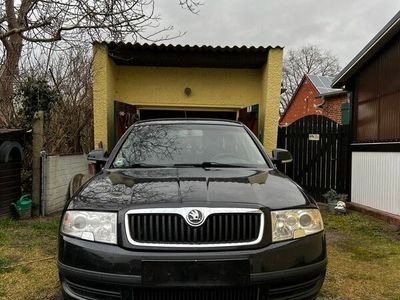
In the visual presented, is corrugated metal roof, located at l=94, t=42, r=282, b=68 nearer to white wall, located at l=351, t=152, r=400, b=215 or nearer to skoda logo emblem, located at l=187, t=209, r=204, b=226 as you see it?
white wall, located at l=351, t=152, r=400, b=215

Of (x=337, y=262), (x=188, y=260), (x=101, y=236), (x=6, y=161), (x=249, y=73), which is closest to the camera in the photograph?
(x=188, y=260)

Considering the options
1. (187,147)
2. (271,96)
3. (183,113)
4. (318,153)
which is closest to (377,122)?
(318,153)

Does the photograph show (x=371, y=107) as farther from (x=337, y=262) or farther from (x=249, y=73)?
(x=337, y=262)

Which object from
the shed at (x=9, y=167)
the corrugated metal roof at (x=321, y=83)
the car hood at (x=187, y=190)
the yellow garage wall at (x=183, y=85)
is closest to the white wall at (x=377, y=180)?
the yellow garage wall at (x=183, y=85)

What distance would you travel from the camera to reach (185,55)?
934cm

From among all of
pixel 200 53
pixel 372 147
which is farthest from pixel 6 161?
pixel 372 147

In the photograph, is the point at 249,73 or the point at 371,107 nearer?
the point at 371,107

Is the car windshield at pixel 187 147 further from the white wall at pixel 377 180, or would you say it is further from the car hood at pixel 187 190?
the white wall at pixel 377 180

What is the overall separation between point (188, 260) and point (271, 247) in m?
0.54

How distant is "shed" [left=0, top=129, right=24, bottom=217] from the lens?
289 inches

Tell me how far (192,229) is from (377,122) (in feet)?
24.0

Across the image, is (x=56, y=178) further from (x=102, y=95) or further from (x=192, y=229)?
(x=192, y=229)

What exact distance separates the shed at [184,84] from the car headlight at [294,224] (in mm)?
6314

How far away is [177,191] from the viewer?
3037 millimetres
